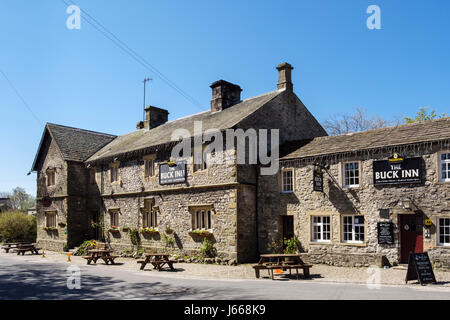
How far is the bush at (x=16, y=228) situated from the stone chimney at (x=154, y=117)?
1370cm

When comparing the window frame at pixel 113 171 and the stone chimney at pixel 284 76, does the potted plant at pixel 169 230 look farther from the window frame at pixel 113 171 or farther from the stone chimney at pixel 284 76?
the stone chimney at pixel 284 76

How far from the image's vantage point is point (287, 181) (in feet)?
60.7

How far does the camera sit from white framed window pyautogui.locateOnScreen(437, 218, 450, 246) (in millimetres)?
14209

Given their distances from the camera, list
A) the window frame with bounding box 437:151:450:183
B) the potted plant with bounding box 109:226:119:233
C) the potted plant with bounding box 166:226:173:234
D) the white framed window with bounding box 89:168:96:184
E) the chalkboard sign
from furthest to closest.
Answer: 1. the white framed window with bounding box 89:168:96:184
2. the potted plant with bounding box 109:226:119:233
3. the potted plant with bounding box 166:226:173:234
4. the chalkboard sign
5. the window frame with bounding box 437:151:450:183

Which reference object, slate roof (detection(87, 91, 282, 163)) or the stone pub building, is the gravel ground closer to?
the stone pub building

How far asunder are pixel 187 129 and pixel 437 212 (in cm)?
1364

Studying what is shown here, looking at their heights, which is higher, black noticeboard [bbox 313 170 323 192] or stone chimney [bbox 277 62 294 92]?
stone chimney [bbox 277 62 294 92]

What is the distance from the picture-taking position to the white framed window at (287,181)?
1836 centimetres

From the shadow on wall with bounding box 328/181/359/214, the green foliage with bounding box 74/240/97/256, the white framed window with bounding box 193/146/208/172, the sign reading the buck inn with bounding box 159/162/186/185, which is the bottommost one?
the green foliage with bounding box 74/240/97/256

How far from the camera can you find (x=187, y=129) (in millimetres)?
22984

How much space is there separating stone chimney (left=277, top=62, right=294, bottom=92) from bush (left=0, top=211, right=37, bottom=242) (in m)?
24.9

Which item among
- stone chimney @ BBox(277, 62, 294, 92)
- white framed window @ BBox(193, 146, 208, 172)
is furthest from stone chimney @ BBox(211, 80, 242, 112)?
white framed window @ BBox(193, 146, 208, 172)

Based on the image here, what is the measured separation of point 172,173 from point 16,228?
19.4 m
